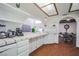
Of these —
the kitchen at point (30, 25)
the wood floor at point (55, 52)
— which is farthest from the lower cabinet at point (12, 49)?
the wood floor at point (55, 52)

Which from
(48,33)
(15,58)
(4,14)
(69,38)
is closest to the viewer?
(15,58)

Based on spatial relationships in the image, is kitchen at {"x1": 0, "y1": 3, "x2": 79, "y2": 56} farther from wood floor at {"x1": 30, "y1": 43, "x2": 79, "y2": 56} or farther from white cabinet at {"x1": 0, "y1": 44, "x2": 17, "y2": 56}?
wood floor at {"x1": 30, "y1": 43, "x2": 79, "y2": 56}

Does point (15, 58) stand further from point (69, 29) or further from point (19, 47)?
point (69, 29)

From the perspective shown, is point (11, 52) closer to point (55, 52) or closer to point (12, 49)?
point (12, 49)

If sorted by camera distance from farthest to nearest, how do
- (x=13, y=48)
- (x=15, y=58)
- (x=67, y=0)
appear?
(x=13, y=48), (x=67, y=0), (x=15, y=58)

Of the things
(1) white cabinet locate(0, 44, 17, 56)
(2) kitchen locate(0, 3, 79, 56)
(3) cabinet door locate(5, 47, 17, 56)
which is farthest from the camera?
(2) kitchen locate(0, 3, 79, 56)

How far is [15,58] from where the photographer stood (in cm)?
60

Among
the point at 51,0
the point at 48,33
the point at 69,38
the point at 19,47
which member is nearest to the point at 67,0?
the point at 51,0

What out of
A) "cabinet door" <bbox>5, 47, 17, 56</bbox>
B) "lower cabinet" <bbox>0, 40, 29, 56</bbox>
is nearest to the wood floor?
"lower cabinet" <bbox>0, 40, 29, 56</bbox>

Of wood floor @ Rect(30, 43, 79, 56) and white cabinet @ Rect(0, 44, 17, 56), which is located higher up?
white cabinet @ Rect(0, 44, 17, 56)

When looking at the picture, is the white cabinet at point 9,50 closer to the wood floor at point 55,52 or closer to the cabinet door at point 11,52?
the cabinet door at point 11,52

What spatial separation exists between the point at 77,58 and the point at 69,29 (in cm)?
966

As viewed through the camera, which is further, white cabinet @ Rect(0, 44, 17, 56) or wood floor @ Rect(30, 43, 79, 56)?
wood floor @ Rect(30, 43, 79, 56)

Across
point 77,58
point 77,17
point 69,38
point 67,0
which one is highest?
point 77,17
